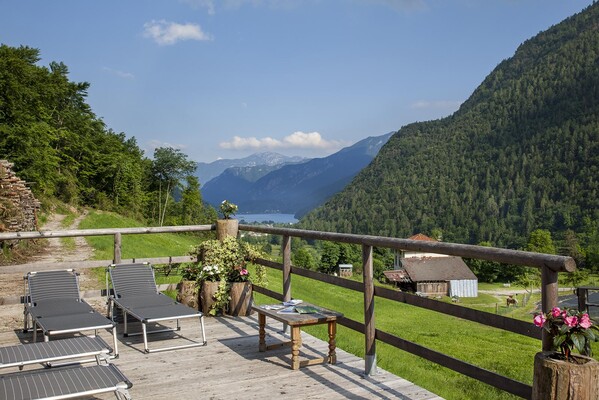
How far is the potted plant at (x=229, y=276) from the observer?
21.2ft

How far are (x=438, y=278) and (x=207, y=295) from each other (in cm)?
6378

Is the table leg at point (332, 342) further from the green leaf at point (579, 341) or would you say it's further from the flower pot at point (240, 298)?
the green leaf at point (579, 341)

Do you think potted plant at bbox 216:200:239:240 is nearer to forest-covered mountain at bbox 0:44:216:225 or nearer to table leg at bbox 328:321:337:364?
table leg at bbox 328:321:337:364

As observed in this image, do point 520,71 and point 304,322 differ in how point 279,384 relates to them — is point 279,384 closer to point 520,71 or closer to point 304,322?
point 304,322

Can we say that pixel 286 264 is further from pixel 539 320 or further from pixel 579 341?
pixel 579 341

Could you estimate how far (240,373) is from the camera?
4.36 meters

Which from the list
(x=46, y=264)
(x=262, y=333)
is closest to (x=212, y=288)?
(x=262, y=333)

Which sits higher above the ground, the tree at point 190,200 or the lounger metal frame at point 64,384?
the tree at point 190,200

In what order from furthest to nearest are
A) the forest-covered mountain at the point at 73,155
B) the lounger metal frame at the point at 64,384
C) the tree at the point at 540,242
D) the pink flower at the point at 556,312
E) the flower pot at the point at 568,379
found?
1. the tree at the point at 540,242
2. the forest-covered mountain at the point at 73,155
3. the lounger metal frame at the point at 64,384
4. the pink flower at the point at 556,312
5. the flower pot at the point at 568,379

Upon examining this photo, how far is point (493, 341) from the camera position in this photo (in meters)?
21.2

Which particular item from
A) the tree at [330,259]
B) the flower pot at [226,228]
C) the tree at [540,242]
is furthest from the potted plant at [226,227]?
the tree at [540,242]

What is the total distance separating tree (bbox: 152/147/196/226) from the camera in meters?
50.0

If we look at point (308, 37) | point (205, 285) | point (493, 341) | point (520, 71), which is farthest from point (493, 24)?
point (205, 285)

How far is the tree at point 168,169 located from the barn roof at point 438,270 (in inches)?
1232
